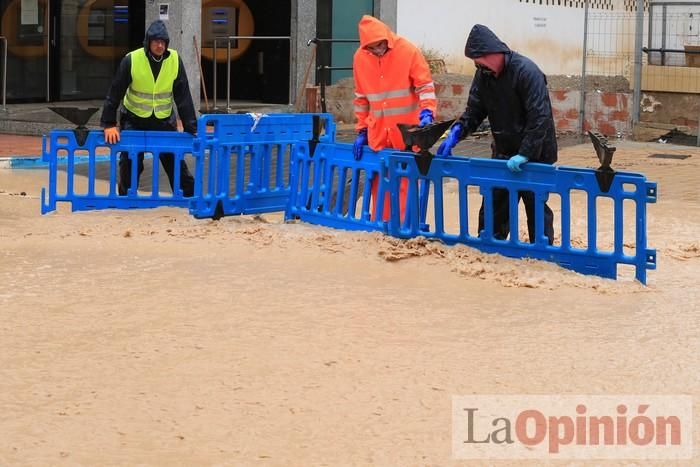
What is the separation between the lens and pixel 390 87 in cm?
968

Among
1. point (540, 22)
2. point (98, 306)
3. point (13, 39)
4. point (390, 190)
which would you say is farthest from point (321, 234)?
point (540, 22)

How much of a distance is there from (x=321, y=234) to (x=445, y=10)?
516 inches

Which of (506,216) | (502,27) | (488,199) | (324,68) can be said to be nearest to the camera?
(488,199)

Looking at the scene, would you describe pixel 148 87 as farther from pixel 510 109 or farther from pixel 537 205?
pixel 537 205

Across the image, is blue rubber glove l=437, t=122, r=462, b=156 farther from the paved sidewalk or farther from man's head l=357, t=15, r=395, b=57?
the paved sidewalk

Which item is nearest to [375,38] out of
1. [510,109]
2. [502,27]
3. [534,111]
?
[510,109]

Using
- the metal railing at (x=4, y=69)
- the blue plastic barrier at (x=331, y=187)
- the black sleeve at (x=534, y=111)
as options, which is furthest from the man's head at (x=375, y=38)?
the metal railing at (x=4, y=69)

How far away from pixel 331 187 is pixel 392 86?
99 centimetres

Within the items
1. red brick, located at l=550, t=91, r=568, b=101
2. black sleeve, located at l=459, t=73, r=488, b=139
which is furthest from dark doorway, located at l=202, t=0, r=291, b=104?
black sleeve, located at l=459, t=73, r=488, b=139

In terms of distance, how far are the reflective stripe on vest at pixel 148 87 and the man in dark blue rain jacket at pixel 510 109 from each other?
3.02m

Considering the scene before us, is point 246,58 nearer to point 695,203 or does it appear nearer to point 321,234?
point 695,203

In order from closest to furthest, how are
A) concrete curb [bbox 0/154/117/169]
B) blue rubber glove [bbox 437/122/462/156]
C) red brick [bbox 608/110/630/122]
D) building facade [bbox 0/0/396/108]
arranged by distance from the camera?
1. blue rubber glove [bbox 437/122/462/156]
2. concrete curb [bbox 0/154/117/169]
3. red brick [bbox 608/110/630/122]
4. building facade [bbox 0/0/396/108]

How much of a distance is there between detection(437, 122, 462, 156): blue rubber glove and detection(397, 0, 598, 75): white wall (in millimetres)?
12481

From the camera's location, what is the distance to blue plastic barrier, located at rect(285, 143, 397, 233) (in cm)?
957
